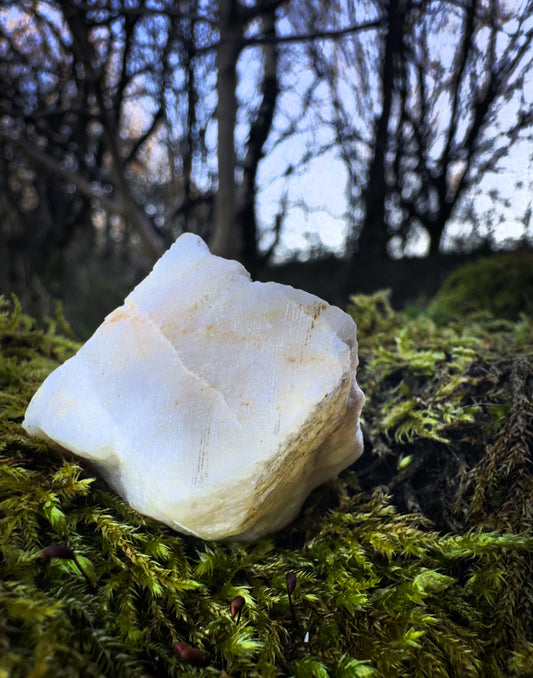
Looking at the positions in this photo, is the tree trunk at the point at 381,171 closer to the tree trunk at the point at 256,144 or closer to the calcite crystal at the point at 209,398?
the tree trunk at the point at 256,144

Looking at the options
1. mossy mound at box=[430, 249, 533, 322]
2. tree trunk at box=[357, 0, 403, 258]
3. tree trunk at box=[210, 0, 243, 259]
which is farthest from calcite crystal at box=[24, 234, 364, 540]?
tree trunk at box=[357, 0, 403, 258]

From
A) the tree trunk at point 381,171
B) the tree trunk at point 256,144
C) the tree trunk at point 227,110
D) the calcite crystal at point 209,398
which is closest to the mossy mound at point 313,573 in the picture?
the calcite crystal at point 209,398

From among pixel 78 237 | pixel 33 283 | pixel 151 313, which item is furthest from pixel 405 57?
pixel 78 237

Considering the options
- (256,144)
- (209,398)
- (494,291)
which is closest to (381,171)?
(256,144)

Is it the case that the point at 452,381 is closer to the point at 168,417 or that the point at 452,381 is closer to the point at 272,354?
the point at 272,354

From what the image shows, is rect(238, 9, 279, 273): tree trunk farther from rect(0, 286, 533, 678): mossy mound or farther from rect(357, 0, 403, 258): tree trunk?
rect(0, 286, 533, 678): mossy mound

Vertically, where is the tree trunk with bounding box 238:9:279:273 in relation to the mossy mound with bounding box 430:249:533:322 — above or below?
above
